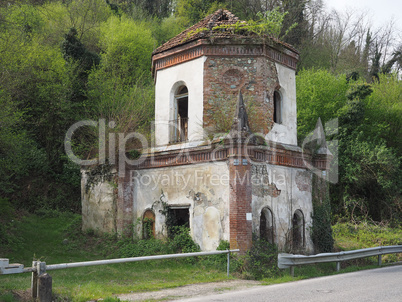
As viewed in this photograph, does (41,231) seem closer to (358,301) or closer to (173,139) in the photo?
(173,139)

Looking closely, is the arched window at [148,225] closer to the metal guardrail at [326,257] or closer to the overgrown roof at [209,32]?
the metal guardrail at [326,257]

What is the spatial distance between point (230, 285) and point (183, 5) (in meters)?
32.3

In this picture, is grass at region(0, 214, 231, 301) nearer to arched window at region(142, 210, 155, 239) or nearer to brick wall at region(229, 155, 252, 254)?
brick wall at region(229, 155, 252, 254)

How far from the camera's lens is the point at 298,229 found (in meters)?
13.3

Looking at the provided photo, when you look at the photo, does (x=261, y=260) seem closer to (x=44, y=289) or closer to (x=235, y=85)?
(x=235, y=85)

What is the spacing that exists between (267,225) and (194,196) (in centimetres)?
260

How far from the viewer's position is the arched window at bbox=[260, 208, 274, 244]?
1202cm

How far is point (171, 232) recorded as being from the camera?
13.0m

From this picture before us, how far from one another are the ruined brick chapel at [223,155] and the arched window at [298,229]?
0.04 m

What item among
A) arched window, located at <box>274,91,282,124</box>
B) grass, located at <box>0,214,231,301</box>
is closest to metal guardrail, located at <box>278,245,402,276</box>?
grass, located at <box>0,214,231,301</box>

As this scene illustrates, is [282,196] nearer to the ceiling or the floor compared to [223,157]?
nearer to the floor

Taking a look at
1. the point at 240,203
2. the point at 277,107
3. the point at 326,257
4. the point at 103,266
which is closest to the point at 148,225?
the point at 103,266

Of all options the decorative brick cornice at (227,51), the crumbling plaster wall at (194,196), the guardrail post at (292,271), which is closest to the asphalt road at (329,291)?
the guardrail post at (292,271)

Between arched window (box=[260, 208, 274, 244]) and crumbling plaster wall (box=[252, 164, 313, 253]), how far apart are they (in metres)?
0.13
